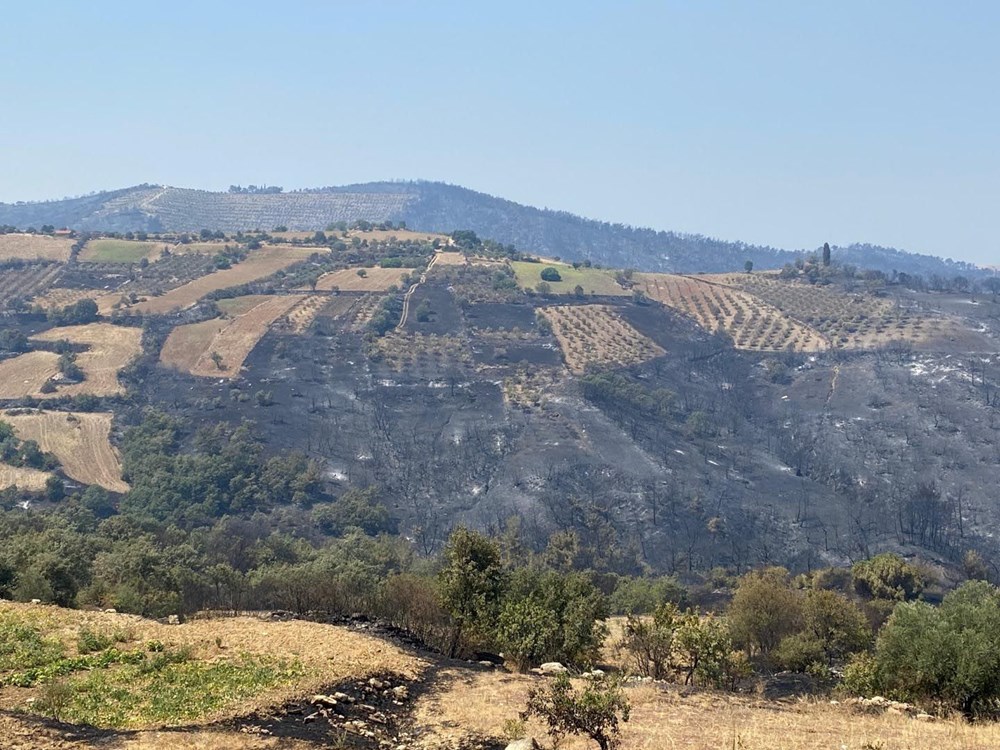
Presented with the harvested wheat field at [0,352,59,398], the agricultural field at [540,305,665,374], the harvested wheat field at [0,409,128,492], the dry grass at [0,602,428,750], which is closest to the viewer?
the dry grass at [0,602,428,750]

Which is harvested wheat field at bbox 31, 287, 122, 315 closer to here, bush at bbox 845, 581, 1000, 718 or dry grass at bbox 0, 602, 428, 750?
dry grass at bbox 0, 602, 428, 750

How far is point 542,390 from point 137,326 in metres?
80.4

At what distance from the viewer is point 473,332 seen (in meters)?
188

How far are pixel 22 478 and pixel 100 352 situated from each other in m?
46.1

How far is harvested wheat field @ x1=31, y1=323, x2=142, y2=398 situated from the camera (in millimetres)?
157000

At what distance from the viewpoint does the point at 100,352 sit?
16938cm

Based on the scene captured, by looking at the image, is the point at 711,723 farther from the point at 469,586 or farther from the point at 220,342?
the point at 220,342

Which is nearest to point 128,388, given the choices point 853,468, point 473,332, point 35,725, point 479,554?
point 473,332

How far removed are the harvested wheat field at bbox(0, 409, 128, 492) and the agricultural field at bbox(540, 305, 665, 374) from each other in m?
80.2

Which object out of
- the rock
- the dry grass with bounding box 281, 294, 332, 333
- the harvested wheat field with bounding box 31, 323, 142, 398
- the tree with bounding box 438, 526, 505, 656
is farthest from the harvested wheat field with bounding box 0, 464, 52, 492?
the rock

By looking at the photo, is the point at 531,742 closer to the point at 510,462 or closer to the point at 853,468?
the point at 510,462

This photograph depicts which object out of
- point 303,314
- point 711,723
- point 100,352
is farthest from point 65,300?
point 711,723

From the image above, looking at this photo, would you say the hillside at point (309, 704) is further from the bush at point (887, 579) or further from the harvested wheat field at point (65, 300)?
the harvested wheat field at point (65, 300)

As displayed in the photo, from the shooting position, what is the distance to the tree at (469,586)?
41.2 meters
